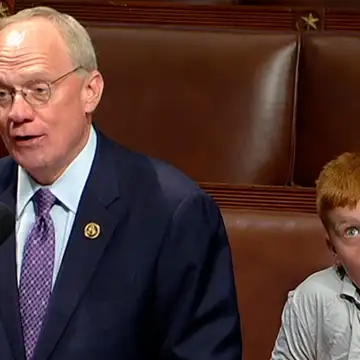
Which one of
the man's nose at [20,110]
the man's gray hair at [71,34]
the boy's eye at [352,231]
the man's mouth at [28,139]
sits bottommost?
the boy's eye at [352,231]

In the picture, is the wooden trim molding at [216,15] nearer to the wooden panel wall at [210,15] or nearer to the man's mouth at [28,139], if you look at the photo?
the wooden panel wall at [210,15]

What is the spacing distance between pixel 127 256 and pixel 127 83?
387 millimetres

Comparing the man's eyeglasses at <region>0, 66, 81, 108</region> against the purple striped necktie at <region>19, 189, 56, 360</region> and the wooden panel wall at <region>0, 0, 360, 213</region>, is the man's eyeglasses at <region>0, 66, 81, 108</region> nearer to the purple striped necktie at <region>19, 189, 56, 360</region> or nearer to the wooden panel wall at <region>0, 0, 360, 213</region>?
the purple striped necktie at <region>19, 189, 56, 360</region>

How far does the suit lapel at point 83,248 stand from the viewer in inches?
25.4

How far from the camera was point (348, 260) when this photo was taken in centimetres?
69

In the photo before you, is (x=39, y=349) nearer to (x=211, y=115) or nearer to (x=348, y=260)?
(x=348, y=260)

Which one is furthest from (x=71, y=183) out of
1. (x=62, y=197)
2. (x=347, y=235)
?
(x=347, y=235)

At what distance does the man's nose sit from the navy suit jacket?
3.3 inches

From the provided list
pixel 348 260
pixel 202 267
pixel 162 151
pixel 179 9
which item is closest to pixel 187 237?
pixel 202 267

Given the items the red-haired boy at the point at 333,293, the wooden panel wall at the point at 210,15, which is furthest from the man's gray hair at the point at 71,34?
the wooden panel wall at the point at 210,15

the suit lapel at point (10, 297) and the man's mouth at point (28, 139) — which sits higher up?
the man's mouth at point (28, 139)

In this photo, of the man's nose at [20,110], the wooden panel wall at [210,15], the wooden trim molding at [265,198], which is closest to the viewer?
the man's nose at [20,110]

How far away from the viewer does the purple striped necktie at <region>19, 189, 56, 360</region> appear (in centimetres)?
65

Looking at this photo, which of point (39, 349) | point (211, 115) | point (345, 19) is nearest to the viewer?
point (39, 349)
